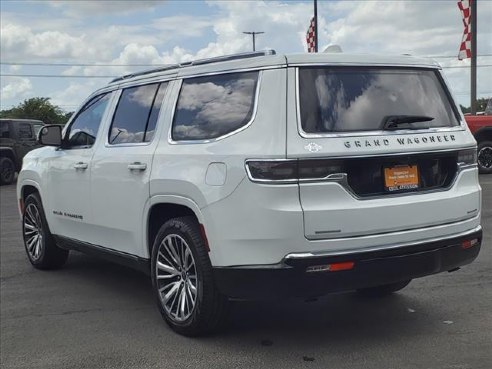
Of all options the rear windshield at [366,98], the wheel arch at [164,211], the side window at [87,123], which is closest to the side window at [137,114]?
the side window at [87,123]

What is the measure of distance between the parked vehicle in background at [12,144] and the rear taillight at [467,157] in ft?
50.9

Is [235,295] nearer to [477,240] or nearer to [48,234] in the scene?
[477,240]

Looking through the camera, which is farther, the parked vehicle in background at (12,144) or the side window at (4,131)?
the side window at (4,131)

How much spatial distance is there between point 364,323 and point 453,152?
55.8 inches

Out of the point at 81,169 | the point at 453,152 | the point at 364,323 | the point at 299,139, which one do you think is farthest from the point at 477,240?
the point at 81,169

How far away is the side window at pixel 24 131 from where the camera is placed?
1840 centimetres

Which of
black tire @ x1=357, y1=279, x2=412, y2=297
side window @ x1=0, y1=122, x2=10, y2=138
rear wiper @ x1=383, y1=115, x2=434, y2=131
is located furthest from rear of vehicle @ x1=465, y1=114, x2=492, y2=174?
side window @ x1=0, y1=122, x2=10, y2=138

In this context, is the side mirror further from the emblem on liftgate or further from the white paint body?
the emblem on liftgate

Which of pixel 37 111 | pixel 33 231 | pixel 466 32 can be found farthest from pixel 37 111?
pixel 33 231

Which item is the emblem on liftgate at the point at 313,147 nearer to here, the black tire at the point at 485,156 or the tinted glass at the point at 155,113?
the tinted glass at the point at 155,113

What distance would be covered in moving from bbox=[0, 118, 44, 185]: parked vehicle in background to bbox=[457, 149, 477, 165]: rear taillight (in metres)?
15.5

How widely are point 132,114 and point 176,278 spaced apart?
1.50 metres

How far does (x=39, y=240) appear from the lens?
6621 millimetres

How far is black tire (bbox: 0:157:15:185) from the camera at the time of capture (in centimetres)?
1777
